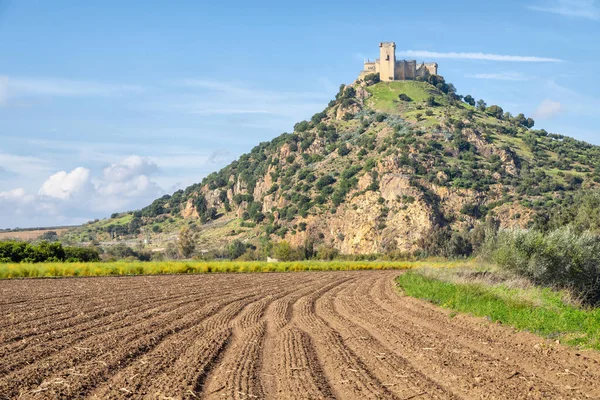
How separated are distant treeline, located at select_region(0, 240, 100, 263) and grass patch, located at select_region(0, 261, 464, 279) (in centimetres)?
689

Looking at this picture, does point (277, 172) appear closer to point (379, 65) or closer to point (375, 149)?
point (375, 149)

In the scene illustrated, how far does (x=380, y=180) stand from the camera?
106312 mm

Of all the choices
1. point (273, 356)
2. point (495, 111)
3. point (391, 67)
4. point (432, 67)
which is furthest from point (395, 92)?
point (273, 356)

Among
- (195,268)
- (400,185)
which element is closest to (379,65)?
(400,185)

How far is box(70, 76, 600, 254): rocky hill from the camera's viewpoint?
9825 cm

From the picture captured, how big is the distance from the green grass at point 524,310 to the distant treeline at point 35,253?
1446 inches

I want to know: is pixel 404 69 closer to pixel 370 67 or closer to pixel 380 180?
pixel 370 67

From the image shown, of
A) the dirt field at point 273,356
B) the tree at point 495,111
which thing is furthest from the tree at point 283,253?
the tree at point 495,111

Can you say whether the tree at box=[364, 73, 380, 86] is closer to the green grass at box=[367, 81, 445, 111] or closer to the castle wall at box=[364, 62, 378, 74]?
the green grass at box=[367, 81, 445, 111]

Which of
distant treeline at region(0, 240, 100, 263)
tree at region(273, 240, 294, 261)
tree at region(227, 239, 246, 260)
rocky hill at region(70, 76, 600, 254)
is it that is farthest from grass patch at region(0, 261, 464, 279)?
tree at region(227, 239, 246, 260)

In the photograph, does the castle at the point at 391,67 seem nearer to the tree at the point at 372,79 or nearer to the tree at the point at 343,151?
the tree at the point at 372,79

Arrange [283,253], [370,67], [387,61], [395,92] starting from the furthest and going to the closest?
1. [370,67]
2. [387,61]
3. [395,92]
4. [283,253]

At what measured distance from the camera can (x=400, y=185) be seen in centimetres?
10181

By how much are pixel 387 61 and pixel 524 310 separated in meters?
147
